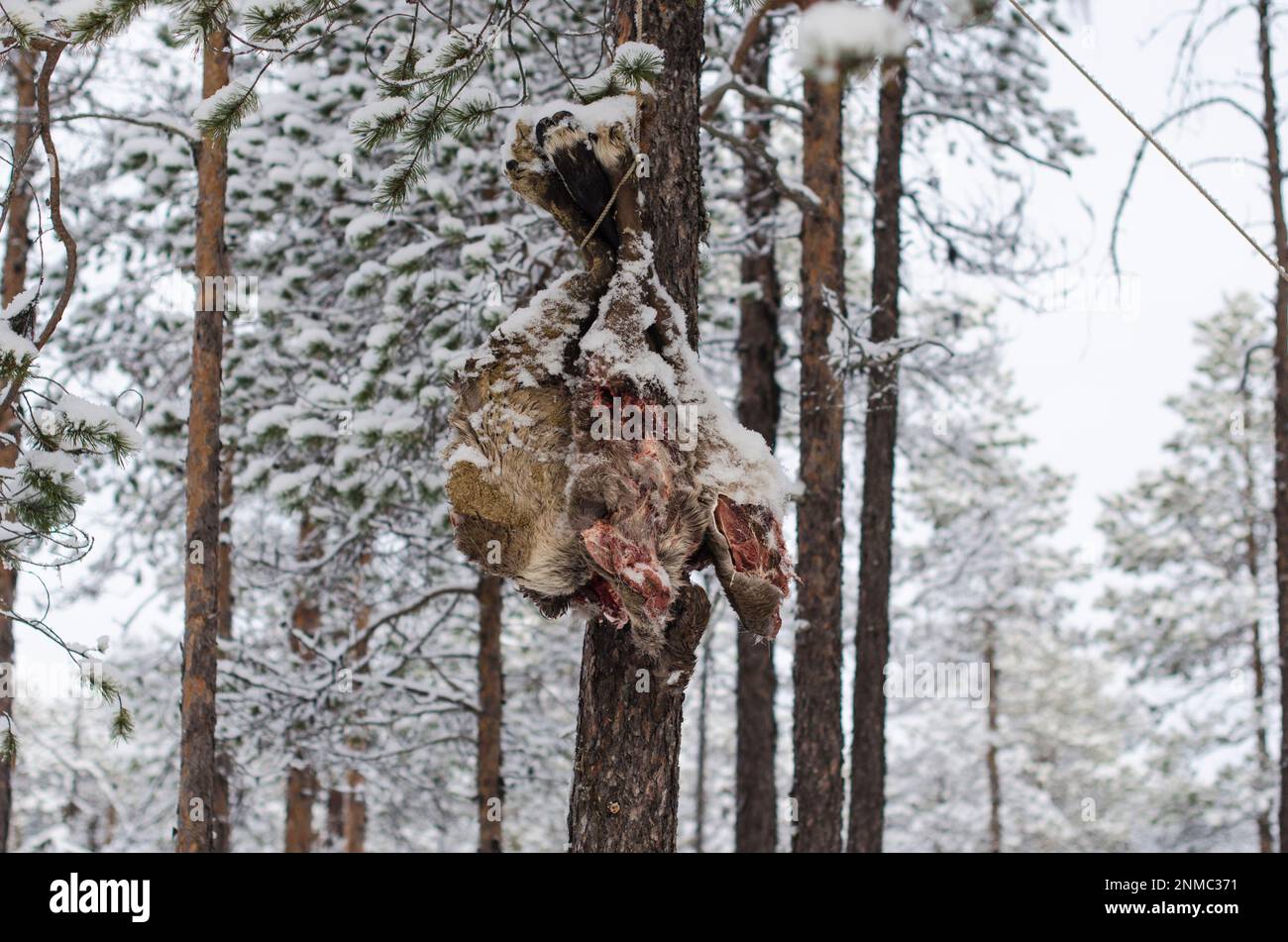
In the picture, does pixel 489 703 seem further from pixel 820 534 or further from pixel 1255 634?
pixel 1255 634

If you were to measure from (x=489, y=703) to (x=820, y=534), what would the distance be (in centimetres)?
390

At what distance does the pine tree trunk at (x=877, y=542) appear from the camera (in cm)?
996

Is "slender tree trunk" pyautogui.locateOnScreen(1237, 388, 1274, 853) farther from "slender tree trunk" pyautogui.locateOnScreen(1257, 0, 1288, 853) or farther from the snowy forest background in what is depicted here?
"slender tree trunk" pyautogui.locateOnScreen(1257, 0, 1288, 853)

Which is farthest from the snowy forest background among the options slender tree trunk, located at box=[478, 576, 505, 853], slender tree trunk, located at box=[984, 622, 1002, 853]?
slender tree trunk, located at box=[984, 622, 1002, 853]

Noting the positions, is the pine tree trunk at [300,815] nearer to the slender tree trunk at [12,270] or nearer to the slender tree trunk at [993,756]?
the slender tree trunk at [12,270]

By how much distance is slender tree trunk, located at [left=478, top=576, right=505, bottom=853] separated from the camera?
10.3 meters

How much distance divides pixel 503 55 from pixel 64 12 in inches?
218

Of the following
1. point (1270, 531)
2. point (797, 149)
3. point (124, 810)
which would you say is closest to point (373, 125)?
point (797, 149)

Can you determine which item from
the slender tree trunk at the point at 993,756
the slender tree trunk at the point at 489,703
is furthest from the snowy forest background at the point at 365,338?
the slender tree trunk at the point at 993,756

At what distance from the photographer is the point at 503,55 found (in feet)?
29.0

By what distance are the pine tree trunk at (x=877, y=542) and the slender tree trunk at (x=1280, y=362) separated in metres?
4.03

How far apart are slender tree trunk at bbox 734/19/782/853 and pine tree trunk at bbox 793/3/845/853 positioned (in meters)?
1.71

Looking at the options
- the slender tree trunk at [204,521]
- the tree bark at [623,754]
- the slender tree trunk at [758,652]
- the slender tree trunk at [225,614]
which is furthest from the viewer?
the slender tree trunk at [225,614]
